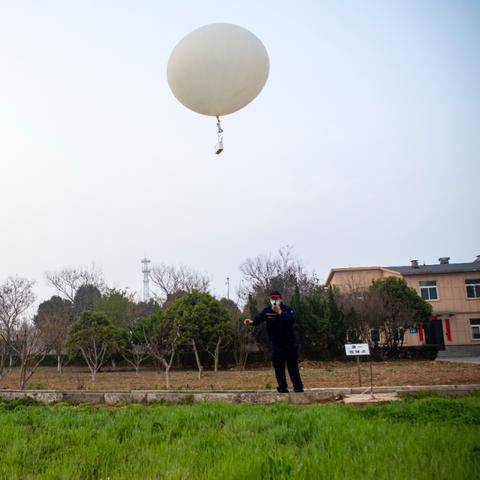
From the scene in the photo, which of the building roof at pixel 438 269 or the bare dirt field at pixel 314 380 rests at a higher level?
the building roof at pixel 438 269

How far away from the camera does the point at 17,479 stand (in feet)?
9.46

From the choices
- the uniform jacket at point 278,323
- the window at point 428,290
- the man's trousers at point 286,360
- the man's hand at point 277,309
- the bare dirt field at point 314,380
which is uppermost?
A: the window at point 428,290

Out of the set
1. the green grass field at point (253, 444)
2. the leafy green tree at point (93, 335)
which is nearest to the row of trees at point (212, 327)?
the leafy green tree at point (93, 335)

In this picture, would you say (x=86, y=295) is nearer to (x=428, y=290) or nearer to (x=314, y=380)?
(x=428, y=290)

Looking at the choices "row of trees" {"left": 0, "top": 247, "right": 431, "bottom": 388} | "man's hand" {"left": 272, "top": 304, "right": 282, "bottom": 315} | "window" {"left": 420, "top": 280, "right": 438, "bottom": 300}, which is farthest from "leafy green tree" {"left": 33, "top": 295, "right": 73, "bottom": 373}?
"window" {"left": 420, "top": 280, "right": 438, "bottom": 300}

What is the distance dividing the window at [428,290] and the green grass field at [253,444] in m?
30.8

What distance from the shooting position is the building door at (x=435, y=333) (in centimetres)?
3144

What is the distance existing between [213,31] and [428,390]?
574 centimetres

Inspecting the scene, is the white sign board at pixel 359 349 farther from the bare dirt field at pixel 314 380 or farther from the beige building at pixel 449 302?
the beige building at pixel 449 302

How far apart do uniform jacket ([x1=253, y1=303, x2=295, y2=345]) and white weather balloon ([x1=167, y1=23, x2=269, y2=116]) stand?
3.04 metres

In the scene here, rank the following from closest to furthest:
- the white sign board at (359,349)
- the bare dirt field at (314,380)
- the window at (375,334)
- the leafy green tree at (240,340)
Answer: the white sign board at (359,349) → the bare dirt field at (314,380) → the leafy green tree at (240,340) → the window at (375,334)

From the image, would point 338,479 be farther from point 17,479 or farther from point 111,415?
point 111,415

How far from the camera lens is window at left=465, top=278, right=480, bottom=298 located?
32.9 metres

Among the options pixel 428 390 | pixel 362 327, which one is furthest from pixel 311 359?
pixel 428 390
